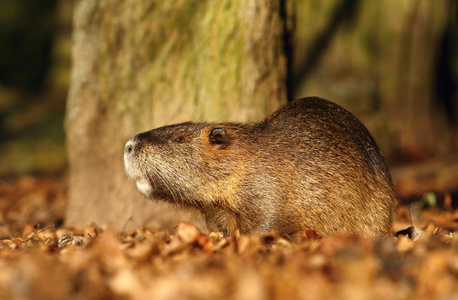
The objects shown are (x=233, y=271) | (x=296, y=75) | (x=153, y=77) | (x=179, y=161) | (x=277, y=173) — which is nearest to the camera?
(x=233, y=271)

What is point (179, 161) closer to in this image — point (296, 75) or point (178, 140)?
point (178, 140)

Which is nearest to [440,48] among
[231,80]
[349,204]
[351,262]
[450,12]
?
[450,12]

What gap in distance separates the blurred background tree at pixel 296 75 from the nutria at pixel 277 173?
3.00 feet

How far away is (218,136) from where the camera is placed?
455 centimetres

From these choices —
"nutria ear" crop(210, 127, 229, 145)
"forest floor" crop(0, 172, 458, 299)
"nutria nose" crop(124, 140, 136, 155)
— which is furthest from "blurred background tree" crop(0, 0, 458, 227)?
"forest floor" crop(0, 172, 458, 299)

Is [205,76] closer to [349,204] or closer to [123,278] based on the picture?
[349,204]

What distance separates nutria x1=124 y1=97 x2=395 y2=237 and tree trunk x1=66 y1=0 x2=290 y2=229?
0.82 m

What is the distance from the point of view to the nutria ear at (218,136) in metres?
4.53

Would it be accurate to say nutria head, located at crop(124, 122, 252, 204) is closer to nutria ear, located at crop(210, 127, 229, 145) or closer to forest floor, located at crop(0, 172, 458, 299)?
nutria ear, located at crop(210, 127, 229, 145)

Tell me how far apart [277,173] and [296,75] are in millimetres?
4652

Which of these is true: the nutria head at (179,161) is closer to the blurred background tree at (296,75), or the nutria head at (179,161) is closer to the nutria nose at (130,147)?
the nutria nose at (130,147)

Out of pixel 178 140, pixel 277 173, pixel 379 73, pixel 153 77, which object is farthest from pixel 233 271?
pixel 379 73

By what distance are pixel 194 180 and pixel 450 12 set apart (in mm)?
7621

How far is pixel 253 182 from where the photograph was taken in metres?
4.31
